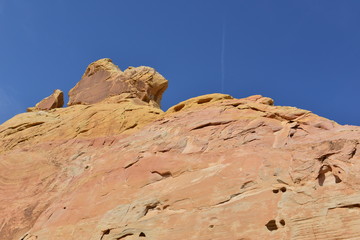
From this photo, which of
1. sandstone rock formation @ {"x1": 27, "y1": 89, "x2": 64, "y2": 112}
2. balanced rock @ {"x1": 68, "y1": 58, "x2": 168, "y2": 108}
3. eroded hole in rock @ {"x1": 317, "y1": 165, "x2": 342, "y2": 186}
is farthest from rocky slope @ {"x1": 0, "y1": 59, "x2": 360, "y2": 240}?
sandstone rock formation @ {"x1": 27, "y1": 89, "x2": 64, "y2": 112}

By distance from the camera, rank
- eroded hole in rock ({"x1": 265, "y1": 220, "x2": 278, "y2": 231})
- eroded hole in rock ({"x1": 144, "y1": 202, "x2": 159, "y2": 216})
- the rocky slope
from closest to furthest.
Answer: eroded hole in rock ({"x1": 265, "y1": 220, "x2": 278, "y2": 231}), the rocky slope, eroded hole in rock ({"x1": 144, "y1": 202, "x2": 159, "y2": 216})

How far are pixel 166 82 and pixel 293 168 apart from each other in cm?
2055

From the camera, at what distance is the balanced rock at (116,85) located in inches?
1224

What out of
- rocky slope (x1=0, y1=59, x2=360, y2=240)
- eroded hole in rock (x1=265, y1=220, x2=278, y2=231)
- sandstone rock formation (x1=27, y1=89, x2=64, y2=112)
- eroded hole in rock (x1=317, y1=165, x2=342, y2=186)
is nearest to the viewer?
eroded hole in rock (x1=265, y1=220, x2=278, y2=231)

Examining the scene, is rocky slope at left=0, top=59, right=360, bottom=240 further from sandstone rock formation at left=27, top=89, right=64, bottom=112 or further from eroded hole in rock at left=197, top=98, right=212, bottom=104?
sandstone rock formation at left=27, top=89, right=64, bottom=112

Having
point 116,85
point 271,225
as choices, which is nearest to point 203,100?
point 116,85

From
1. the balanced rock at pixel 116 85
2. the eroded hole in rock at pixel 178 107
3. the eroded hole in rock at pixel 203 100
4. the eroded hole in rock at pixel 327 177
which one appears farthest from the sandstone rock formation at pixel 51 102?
the eroded hole in rock at pixel 327 177

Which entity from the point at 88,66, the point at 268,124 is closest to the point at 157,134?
the point at 268,124

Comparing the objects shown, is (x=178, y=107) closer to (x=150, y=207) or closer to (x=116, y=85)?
(x=150, y=207)

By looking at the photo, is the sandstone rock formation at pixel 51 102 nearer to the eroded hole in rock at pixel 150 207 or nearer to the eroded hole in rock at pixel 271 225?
the eroded hole in rock at pixel 150 207

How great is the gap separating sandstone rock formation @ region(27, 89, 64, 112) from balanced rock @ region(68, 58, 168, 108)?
1.14 metres

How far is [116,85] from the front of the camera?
3153 centimetres

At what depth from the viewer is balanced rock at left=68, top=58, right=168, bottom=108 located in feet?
102

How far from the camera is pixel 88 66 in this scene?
1428 inches
